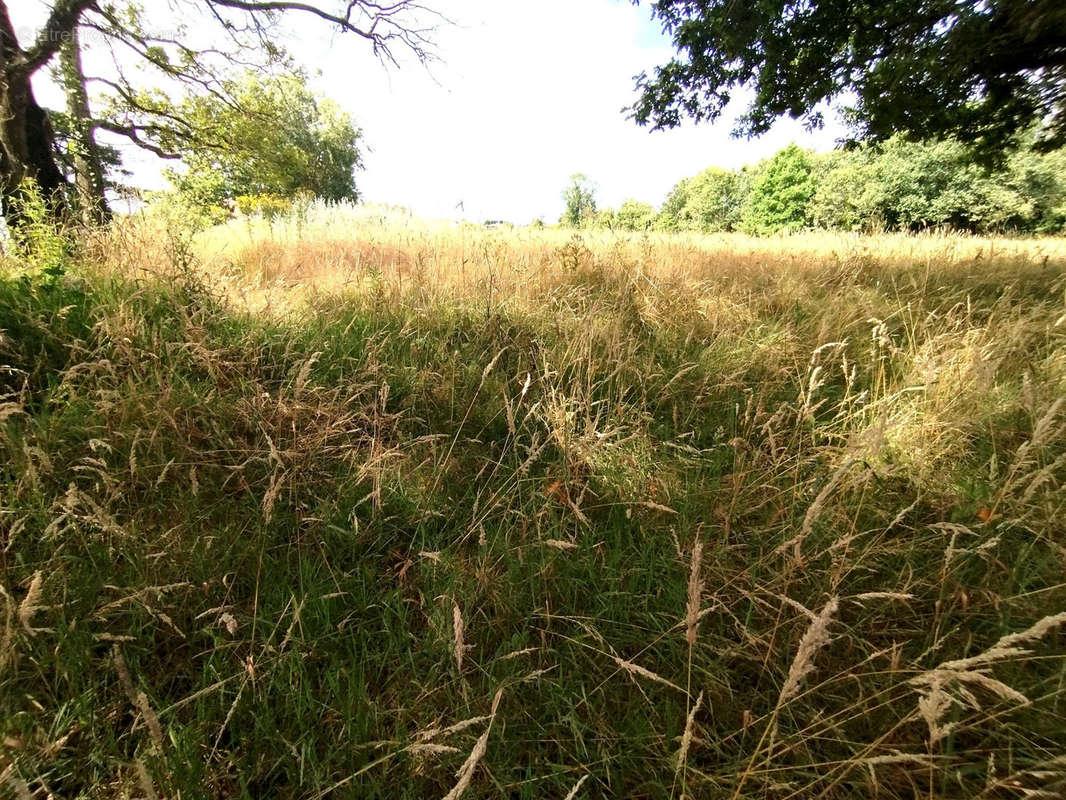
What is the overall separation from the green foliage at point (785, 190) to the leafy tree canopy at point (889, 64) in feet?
94.7

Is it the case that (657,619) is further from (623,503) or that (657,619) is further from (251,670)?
(251,670)

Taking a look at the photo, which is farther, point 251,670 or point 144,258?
point 144,258

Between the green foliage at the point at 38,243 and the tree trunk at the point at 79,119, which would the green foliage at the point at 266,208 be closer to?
the tree trunk at the point at 79,119

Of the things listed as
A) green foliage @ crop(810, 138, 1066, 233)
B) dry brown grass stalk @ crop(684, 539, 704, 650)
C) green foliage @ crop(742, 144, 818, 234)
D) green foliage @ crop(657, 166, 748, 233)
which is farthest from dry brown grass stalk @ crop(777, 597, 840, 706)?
green foliage @ crop(657, 166, 748, 233)

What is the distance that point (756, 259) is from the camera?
4.80m

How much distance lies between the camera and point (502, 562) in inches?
→ 51.3

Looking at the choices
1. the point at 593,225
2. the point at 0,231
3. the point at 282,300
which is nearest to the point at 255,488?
the point at 282,300

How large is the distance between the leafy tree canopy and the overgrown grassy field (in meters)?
3.42

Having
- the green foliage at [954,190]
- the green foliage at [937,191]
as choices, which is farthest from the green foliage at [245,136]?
the green foliage at [954,190]

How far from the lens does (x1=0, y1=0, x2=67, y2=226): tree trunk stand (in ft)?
14.1

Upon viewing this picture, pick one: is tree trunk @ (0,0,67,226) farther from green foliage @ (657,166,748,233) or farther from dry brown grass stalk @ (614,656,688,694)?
green foliage @ (657,166,748,233)

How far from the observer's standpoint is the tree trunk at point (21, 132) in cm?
430

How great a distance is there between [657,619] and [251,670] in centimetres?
98

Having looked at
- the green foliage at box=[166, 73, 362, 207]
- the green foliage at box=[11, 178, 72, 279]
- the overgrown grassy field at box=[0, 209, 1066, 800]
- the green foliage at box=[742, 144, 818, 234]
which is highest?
the green foliage at box=[742, 144, 818, 234]
